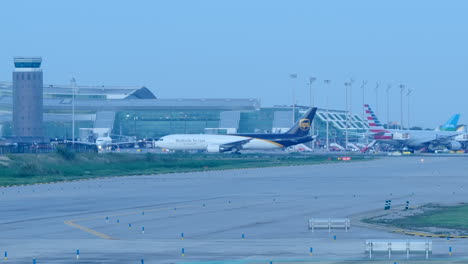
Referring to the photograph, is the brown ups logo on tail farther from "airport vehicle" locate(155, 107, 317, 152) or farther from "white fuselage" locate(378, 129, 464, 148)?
"white fuselage" locate(378, 129, 464, 148)

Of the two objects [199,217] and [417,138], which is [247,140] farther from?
[199,217]

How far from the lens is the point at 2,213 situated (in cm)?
4228

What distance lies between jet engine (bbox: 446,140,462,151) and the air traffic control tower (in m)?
75.5

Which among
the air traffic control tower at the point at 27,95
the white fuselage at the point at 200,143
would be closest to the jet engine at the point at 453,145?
the white fuselage at the point at 200,143

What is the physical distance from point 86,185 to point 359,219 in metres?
31.4

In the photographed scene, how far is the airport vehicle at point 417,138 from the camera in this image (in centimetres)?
15862

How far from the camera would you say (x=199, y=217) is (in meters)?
39.9

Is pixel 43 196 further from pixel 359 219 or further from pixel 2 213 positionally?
pixel 359 219

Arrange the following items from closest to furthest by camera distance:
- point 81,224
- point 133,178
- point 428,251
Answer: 1. point 428,251
2. point 81,224
3. point 133,178

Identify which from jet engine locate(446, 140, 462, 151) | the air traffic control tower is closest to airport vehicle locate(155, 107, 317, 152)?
jet engine locate(446, 140, 462, 151)

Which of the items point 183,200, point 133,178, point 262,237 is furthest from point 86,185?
point 262,237

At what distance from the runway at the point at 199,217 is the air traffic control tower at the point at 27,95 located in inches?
4081

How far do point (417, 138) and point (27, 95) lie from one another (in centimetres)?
7145

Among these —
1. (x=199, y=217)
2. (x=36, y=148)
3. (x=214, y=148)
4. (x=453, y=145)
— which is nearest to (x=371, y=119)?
(x=453, y=145)
